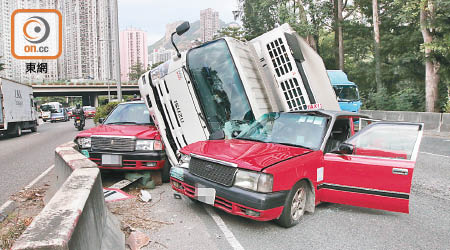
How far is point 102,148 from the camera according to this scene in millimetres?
5848

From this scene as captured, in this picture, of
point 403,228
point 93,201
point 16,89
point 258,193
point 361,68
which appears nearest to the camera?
point 93,201

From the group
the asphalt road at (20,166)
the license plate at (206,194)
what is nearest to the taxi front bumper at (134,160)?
the asphalt road at (20,166)

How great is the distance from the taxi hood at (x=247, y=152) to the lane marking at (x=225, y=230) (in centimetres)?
81

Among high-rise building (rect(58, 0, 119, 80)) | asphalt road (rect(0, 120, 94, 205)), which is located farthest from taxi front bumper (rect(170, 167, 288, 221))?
high-rise building (rect(58, 0, 119, 80))

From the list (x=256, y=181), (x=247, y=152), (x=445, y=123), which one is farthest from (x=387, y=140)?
(x=445, y=123)

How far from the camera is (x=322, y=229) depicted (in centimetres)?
404

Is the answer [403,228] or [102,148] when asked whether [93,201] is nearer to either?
[102,148]

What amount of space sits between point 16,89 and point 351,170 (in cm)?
1865

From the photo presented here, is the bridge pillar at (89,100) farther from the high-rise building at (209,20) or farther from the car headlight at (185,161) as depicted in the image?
the car headlight at (185,161)

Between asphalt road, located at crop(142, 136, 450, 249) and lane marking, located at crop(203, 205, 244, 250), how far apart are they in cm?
3

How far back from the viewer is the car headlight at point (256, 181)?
3.69 metres

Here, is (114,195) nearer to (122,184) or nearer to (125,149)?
(122,184)

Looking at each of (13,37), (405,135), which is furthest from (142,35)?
(405,135)

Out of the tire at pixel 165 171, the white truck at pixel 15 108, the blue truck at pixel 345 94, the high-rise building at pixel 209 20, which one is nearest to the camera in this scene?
the tire at pixel 165 171
